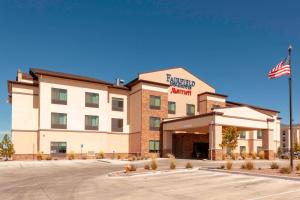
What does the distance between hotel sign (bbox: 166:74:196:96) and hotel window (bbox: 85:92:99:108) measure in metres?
11.9

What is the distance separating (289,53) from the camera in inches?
861

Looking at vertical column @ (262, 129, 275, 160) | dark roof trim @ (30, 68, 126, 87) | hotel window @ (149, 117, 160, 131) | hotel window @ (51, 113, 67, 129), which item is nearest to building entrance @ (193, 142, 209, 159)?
hotel window @ (149, 117, 160, 131)

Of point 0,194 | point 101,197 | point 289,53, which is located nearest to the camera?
point 101,197

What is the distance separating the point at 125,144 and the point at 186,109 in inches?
461

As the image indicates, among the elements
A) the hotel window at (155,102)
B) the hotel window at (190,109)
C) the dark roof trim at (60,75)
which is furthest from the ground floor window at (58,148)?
the hotel window at (190,109)

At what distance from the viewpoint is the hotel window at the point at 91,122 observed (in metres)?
42.5

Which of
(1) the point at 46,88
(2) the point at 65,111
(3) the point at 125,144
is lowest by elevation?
(3) the point at 125,144

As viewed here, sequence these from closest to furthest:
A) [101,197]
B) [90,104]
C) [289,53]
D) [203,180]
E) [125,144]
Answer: [101,197]
[203,180]
[289,53]
[90,104]
[125,144]

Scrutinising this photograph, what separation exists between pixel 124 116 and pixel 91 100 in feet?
20.8

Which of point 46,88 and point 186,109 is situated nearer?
point 46,88

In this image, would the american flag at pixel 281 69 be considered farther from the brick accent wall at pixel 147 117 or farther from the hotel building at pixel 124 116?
the brick accent wall at pixel 147 117

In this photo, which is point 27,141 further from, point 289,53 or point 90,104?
point 289,53

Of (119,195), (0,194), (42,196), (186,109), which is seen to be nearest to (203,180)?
(119,195)

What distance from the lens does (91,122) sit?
140ft
